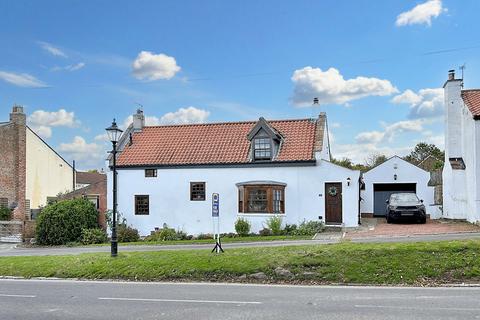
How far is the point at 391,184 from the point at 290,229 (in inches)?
433

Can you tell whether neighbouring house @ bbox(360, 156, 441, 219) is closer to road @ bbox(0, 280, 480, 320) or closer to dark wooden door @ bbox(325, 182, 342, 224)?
dark wooden door @ bbox(325, 182, 342, 224)

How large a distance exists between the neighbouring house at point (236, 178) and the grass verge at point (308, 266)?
1155 centimetres

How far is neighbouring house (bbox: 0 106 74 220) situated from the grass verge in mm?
24211

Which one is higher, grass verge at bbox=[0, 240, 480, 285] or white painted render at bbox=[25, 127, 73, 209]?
white painted render at bbox=[25, 127, 73, 209]

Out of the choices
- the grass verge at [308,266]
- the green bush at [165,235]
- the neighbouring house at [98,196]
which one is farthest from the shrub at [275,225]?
the neighbouring house at [98,196]

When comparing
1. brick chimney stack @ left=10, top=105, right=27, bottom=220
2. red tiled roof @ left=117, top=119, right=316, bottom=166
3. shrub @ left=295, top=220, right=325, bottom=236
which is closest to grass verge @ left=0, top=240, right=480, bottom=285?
shrub @ left=295, top=220, right=325, bottom=236

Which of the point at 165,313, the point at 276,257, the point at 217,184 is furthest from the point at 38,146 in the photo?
the point at 165,313

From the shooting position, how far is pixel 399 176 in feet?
110

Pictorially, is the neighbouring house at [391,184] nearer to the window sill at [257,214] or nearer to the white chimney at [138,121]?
the window sill at [257,214]

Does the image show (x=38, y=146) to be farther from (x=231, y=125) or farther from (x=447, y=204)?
(x=447, y=204)

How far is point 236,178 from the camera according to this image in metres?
28.8

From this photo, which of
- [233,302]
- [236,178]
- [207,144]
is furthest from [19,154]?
[233,302]

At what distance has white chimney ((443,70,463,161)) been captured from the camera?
26984mm

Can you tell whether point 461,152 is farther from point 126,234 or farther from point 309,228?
point 126,234
